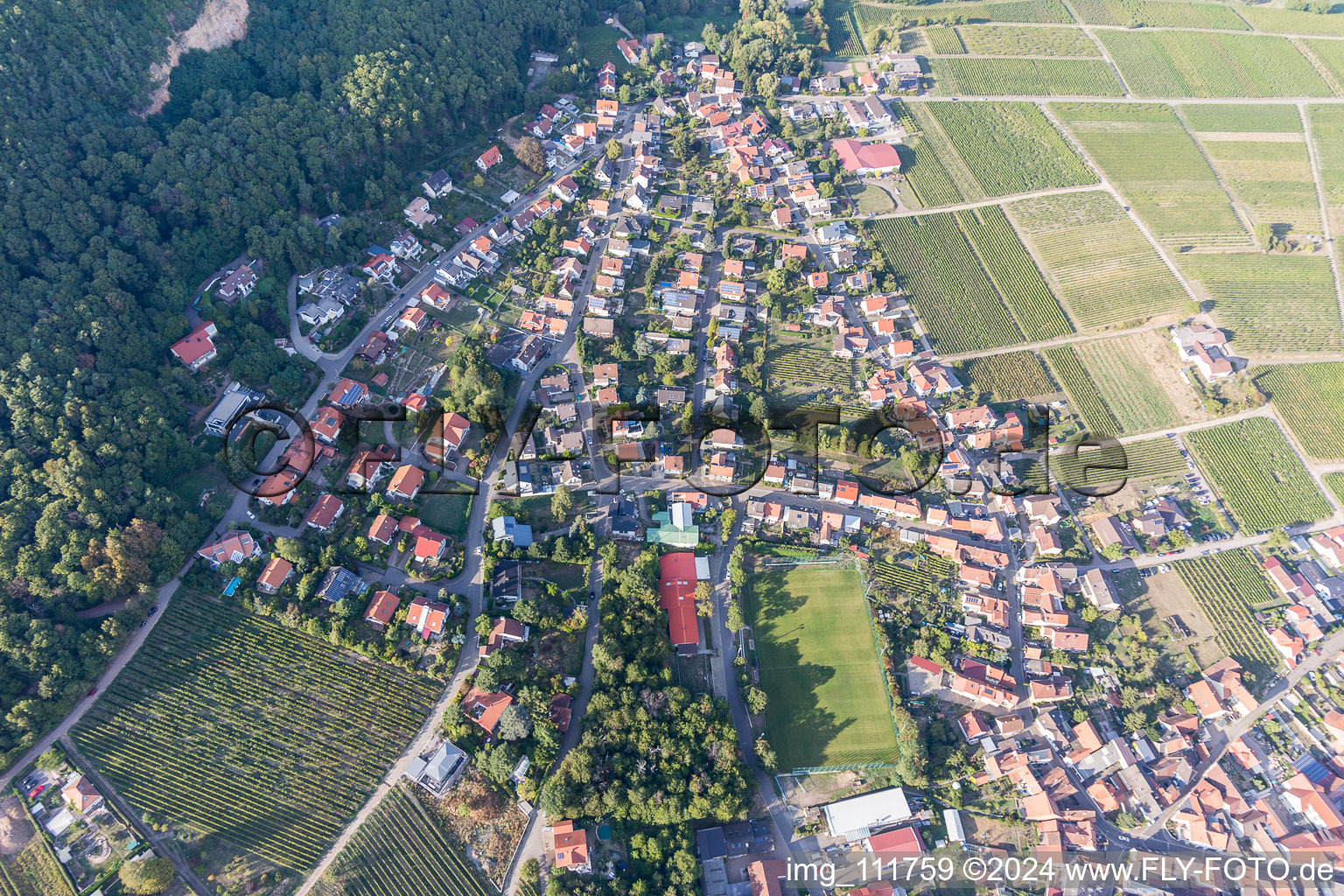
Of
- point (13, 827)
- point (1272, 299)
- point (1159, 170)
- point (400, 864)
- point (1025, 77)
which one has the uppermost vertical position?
point (1025, 77)

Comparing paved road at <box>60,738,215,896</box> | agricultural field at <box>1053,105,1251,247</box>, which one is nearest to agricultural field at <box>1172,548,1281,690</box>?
agricultural field at <box>1053,105,1251,247</box>

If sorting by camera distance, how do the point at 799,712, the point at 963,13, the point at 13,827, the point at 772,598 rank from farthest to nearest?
the point at 963,13
the point at 772,598
the point at 799,712
the point at 13,827

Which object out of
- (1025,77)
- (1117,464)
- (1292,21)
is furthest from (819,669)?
(1292,21)

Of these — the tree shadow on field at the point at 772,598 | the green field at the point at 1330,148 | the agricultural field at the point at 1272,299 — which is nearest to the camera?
the tree shadow on field at the point at 772,598

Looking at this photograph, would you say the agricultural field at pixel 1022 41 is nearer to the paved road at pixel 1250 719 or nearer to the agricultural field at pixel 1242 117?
the agricultural field at pixel 1242 117

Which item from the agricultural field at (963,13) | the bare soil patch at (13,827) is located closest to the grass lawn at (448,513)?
the bare soil patch at (13,827)

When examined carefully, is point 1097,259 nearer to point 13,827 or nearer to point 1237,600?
point 1237,600

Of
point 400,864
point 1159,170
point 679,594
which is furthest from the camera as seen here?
point 1159,170

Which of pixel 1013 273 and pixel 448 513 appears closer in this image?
pixel 448 513
